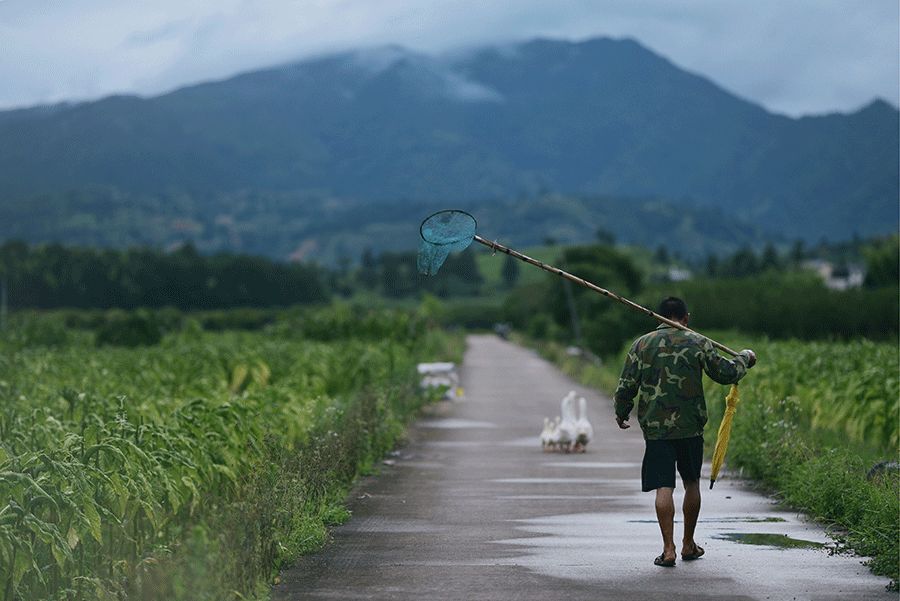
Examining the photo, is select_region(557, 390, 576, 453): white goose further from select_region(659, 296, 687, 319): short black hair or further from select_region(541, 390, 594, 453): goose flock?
select_region(659, 296, 687, 319): short black hair

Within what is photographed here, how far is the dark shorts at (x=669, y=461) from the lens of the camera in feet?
36.0

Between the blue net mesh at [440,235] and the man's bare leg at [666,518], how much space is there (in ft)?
8.02

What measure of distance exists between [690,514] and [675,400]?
0.86 meters

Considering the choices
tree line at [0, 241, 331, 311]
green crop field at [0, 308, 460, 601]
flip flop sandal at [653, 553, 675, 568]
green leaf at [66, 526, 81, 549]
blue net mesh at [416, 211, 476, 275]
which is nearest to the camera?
green crop field at [0, 308, 460, 601]

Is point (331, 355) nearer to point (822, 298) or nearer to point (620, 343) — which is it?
point (620, 343)

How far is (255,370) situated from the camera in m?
31.0

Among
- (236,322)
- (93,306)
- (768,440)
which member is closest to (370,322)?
(768,440)

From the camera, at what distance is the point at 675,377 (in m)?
11.0

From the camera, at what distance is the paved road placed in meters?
9.55

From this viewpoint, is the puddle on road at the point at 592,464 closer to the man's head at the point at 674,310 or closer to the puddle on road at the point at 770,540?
the puddle on road at the point at 770,540

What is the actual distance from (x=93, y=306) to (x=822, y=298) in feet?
420

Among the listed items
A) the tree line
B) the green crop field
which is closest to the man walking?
the green crop field

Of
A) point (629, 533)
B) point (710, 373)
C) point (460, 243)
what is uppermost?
point (460, 243)

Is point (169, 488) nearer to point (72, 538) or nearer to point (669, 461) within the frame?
point (72, 538)
